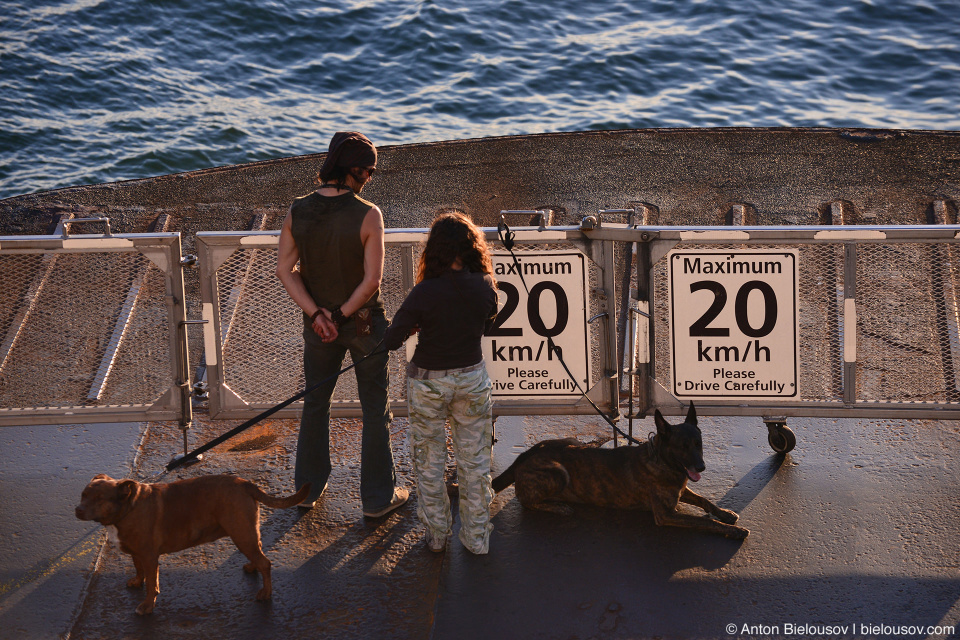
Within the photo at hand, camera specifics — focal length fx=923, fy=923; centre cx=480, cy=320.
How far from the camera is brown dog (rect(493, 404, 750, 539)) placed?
18.1 feet

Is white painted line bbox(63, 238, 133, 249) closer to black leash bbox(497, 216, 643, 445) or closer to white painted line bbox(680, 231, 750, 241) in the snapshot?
black leash bbox(497, 216, 643, 445)

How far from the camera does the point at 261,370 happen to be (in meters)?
6.83

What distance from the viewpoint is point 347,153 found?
5.32m

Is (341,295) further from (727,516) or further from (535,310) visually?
(727,516)

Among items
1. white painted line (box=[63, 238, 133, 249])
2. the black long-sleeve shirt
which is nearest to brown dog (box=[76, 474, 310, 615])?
the black long-sleeve shirt

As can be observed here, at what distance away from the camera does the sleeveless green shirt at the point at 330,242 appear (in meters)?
5.37

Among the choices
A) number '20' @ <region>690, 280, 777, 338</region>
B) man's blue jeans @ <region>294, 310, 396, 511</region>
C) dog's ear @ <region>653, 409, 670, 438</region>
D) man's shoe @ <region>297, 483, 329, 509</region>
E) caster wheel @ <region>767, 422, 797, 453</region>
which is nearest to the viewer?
dog's ear @ <region>653, 409, 670, 438</region>

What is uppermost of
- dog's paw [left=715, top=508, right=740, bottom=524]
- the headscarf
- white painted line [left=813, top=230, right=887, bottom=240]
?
the headscarf

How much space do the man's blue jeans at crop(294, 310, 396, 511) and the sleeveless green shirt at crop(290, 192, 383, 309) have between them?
0.23 meters

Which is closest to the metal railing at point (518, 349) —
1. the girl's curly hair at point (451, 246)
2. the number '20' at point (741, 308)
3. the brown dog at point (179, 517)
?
the number '20' at point (741, 308)

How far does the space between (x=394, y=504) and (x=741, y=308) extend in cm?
264

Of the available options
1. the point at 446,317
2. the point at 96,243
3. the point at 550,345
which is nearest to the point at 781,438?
the point at 550,345

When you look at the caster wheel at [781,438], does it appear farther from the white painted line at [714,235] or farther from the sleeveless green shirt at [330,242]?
the sleeveless green shirt at [330,242]

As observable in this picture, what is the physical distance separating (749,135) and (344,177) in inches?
363
